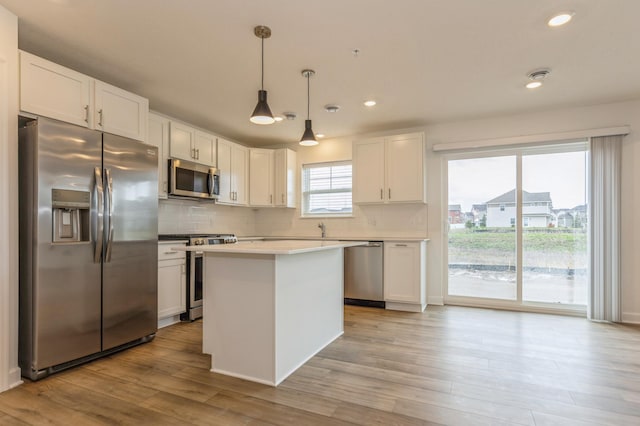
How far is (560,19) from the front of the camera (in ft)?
7.49

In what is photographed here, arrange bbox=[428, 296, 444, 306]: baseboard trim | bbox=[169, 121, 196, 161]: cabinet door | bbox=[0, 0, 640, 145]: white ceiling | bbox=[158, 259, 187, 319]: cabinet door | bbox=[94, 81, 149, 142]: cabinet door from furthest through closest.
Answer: bbox=[428, 296, 444, 306]: baseboard trim → bbox=[169, 121, 196, 161]: cabinet door → bbox=[158, 259, 187, 319]: cabinet door → bbox=[94, 81, 149, 142]: cabinet door → bbox=[0, 0, 640, 145]: white ceiling

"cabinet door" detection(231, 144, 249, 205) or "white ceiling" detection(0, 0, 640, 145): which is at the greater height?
"white ceiling" detection(0, 0, 640, 145)

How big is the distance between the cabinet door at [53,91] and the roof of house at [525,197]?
4.62m

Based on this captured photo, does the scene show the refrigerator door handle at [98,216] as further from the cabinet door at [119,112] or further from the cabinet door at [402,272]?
the cabinet door at [402,272]

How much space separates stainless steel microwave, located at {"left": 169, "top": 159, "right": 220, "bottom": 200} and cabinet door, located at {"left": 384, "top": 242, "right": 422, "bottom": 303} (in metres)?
2.38

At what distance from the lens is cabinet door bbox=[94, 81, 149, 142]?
9.42 ft

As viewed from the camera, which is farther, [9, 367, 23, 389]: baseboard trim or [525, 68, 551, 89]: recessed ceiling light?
[525, 68, 551, 89]: recessed ceiling light

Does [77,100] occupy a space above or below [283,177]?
above

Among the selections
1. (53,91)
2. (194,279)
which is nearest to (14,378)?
(194,279)

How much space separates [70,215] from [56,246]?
0.85 feet

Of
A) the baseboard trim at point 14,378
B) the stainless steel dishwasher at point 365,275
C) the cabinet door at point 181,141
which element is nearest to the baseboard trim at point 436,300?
the stainless steel dishwasher at point 365,275

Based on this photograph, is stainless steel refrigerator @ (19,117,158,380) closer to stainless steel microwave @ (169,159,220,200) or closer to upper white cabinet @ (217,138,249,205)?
stainless steel microwave @ (169,159,220,200)

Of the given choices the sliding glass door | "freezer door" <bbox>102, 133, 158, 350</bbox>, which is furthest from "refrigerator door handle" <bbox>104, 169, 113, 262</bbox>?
the sliding glass door

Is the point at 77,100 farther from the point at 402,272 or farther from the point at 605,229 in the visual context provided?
the point at 605,229
